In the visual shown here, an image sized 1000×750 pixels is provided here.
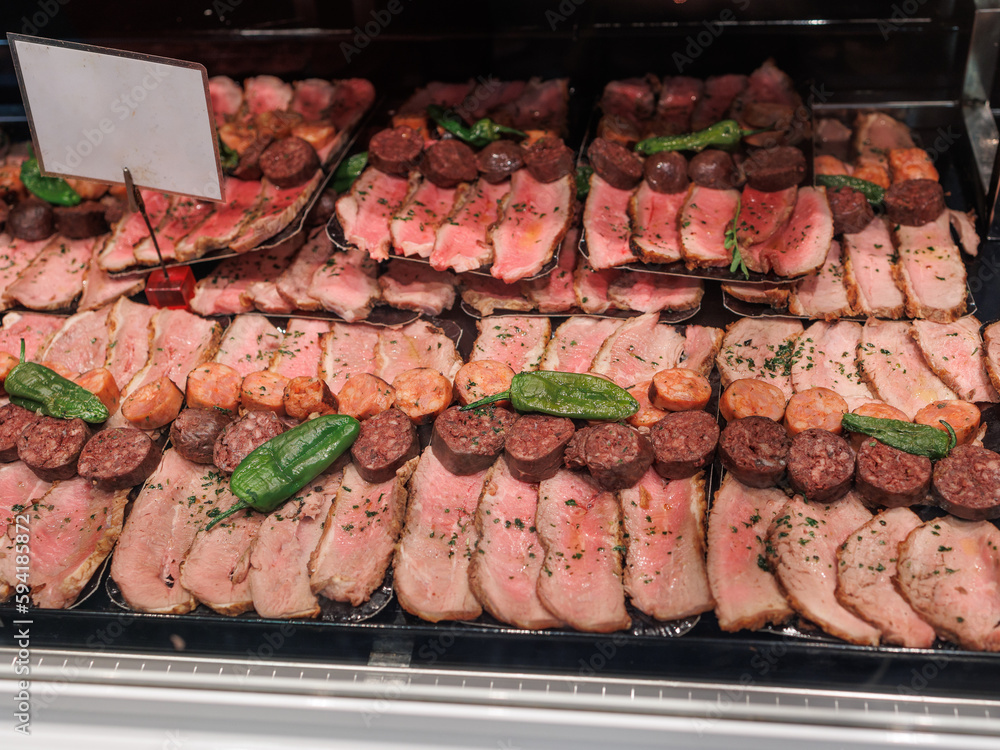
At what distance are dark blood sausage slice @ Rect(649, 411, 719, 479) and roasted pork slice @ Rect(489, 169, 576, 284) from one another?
42.7 inches

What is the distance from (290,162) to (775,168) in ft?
8.57

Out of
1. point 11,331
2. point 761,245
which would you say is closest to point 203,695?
point 11,331

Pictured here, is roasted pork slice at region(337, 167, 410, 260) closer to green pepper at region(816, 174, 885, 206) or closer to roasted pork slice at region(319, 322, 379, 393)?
roasted pork slice at region(319, 322, 379, 393)

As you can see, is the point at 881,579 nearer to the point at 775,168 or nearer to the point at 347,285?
the point at 775,168

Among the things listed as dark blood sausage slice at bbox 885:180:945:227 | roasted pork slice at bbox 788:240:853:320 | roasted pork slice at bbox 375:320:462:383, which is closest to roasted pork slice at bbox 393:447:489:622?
roasted pork slice at bbox 375:320:462:383

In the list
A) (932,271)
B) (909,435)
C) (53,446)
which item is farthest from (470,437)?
(932,271)

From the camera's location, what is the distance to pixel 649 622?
2.78 m

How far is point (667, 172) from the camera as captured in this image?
4.06m

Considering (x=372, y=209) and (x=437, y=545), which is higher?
(x=372, y=209)

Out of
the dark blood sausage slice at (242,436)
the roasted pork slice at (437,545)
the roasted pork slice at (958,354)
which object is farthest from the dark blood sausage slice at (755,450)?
the dark blood sausage slice at (242,436)

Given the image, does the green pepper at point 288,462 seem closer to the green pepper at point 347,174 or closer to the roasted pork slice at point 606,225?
the roasted pork slice at point 606,225

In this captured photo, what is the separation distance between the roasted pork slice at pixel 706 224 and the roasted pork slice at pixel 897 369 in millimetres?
764

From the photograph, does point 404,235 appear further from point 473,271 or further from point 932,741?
point 932,741

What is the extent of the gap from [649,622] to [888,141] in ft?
11.2
